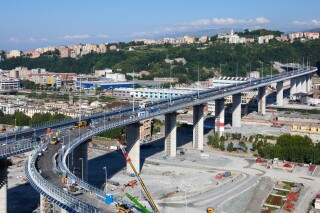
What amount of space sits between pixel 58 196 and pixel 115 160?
16755 mm

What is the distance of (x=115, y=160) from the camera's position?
3128 centimetres

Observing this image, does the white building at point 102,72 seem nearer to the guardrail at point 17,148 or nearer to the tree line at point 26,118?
the tree line at point 26,118

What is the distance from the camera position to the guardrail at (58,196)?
44.9ft

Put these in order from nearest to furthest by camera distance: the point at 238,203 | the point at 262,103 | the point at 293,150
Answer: the point at 238,203, the point at 293,150, the point at 262,103

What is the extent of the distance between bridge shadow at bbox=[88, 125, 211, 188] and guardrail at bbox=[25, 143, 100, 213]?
29.0 feet

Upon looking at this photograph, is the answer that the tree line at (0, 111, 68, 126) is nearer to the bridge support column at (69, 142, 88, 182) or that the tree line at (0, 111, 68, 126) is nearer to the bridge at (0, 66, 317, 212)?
the bridge at (0, 66, 317, 212)

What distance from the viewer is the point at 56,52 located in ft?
354

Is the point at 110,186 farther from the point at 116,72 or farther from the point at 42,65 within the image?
the point at 42,65

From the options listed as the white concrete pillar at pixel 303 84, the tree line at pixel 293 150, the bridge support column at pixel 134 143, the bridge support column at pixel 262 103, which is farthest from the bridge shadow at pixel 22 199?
the white concrete pillar at pixel 303 84

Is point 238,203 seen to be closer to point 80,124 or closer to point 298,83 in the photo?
point 80,124

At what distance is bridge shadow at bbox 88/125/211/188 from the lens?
2688 cm

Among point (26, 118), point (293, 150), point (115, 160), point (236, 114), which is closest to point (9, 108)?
point (26, 118)

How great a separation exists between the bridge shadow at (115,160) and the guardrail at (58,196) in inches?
348

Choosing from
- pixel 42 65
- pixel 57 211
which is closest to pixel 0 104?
pixel 57 211
